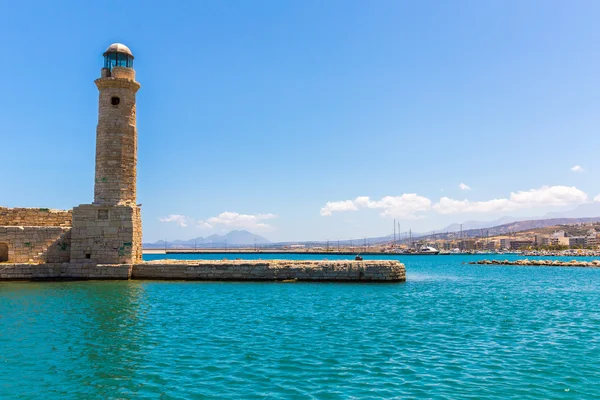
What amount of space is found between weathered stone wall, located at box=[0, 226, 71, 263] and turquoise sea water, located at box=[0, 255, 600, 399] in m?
5.36

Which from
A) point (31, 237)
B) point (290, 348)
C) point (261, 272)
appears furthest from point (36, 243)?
point (290, 348)

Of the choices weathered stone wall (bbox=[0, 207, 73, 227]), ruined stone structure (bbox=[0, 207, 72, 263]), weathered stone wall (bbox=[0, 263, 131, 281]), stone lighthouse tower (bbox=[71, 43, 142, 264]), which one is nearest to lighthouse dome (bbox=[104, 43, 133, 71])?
stone lighthouse tower (bbox=[71, 43, 142, 264])

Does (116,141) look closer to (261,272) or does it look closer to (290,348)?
(261,272)

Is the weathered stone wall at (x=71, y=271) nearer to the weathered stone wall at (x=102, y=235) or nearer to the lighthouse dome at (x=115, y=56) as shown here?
the weathered stone wall at (x=102, y=235)

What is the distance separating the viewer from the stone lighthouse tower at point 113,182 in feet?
75.6

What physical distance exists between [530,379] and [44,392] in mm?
7900

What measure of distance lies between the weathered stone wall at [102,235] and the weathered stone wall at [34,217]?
2585 mm

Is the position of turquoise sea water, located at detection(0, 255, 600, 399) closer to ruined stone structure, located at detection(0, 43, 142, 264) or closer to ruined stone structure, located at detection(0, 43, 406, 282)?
ruined stone structure, located at detection(0, 43, 406, 282)

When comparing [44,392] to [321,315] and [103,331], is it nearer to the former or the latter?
[103,331]

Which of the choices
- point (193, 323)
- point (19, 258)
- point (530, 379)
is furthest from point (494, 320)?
point (19, 258)

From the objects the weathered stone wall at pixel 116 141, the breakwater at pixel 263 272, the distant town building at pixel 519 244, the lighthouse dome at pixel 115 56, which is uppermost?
the lighthouse dome at pixel 115 56

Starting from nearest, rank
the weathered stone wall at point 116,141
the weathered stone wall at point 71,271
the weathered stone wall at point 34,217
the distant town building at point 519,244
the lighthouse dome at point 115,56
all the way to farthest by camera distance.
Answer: the weathered stone wall at point 71,271
the weathered stone wall at point 116,141
the weathered stone wall at point 34,217
the lighthouse dome at point 115,56
the distant town building at point 519,244

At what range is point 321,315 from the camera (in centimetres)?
1416

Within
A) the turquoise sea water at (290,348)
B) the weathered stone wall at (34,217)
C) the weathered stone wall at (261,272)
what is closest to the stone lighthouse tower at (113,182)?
the weathered stone wall at (261,272)
